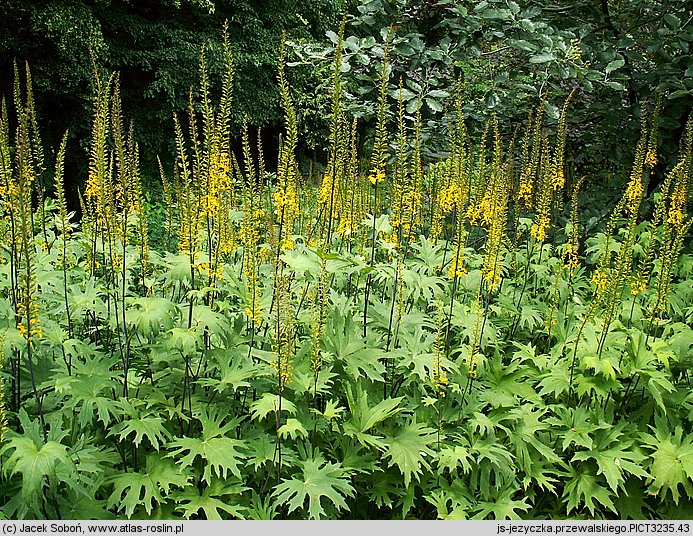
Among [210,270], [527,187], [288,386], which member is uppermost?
[527,187]

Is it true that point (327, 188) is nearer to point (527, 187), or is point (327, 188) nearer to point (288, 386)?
point (527, 187)

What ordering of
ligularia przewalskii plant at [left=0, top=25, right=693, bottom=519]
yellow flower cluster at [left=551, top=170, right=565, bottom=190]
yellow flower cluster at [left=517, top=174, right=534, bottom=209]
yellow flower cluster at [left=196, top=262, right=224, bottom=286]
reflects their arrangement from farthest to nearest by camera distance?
yellow flower cluster at [left=517, top=174, right=534, bottom=209] → yellow flower cluster at [left=551, top=170, right=565, bottom=190] → yellow flower cluster at [left=196, top=262, right=224, bottom=286] → ligularia przewalskii plant at [left=0, top=25, right=693, bottom=519]

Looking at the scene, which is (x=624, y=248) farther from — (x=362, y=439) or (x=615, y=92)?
Result: (x=615, y=92)

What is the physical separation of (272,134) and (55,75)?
19.4 feet

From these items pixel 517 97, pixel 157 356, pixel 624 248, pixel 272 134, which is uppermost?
pixel 517 97

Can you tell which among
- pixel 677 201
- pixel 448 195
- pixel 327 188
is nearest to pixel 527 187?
pixel 448 195

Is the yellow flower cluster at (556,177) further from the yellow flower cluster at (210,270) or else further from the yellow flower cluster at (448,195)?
the yellow flower cluster at (210,270)

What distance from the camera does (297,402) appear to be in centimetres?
309

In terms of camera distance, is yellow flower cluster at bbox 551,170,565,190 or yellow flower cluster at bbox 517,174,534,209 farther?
yellow flower cluster at bbox 517,174,534,209

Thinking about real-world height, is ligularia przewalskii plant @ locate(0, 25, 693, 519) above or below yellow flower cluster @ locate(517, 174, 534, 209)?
below

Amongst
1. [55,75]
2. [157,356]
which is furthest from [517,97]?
[55,75]

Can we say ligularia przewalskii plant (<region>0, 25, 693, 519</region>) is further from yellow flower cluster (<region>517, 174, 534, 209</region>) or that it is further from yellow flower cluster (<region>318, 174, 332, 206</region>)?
yellow flower cluster (<region>517, 174, 534, 209</region>)

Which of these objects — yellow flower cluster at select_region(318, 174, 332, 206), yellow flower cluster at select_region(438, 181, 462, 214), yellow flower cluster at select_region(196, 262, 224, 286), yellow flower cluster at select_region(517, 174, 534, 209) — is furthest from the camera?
yellow flower cluster at select_region(517, 174, 534, 209)

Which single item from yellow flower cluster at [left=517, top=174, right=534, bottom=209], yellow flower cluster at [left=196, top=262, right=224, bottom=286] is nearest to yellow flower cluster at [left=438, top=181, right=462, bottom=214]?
yellow flower cluster at [left=517, top=174, right=534, bottom=209]
